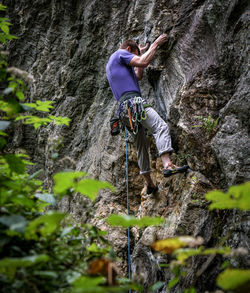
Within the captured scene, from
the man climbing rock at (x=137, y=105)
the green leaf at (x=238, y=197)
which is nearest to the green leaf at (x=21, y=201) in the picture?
the green leaf at (x=238, y=197)

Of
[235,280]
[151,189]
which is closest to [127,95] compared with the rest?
[151,189]

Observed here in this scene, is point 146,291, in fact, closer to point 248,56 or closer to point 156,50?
point 248,56

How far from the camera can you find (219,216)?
383 centimetres

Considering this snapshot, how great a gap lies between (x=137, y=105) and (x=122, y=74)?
717mm

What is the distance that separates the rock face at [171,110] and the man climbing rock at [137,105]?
29 centimetres

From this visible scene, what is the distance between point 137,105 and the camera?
16.6 ft

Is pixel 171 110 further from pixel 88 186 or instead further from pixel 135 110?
pixel 88 186

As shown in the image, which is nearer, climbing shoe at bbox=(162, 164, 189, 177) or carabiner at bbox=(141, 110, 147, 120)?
climbing shoe at bbox=(162, 164, 189, 177)

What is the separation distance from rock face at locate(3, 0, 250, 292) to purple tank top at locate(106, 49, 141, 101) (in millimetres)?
724

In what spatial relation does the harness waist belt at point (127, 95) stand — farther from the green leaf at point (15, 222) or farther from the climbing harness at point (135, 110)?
the green leaf at point (15, 222)

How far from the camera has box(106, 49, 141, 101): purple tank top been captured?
17.4ft

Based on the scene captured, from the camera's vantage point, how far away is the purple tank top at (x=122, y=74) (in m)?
5.29

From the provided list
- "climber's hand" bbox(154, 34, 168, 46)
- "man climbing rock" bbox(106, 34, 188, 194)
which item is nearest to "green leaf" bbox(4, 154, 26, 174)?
"man climbing rock" bbox(106, 34, 188, 194)

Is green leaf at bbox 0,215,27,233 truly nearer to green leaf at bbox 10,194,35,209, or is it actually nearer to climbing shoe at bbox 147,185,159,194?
green leaf at bbox 10,194,35,209
